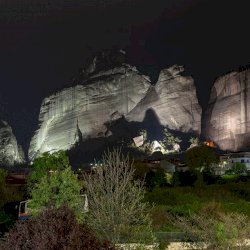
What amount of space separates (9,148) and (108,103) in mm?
26116

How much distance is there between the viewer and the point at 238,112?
3834 inches

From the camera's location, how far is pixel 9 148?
126 metres

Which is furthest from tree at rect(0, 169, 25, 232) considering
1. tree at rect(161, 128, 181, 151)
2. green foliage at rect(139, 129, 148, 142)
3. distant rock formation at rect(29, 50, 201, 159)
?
distant rock formation at rect(29, 50, 201, 159)

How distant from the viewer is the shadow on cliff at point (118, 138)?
109 meters

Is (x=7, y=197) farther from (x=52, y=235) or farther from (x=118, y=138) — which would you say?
(x=118, y=138)

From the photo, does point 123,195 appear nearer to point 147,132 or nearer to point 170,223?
point 170,223

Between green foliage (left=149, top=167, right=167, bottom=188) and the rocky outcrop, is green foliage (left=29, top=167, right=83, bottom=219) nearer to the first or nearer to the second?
green foliage (left=149, top=167, right=167, bottom=188)

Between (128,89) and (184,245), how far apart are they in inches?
4144

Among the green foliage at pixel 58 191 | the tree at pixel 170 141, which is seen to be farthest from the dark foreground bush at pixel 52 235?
the tree at pixel 170 141

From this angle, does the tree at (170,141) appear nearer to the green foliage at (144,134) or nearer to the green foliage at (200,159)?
the green foliage at (144,134)

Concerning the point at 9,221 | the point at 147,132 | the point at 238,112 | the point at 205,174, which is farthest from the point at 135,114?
the point at 9,221

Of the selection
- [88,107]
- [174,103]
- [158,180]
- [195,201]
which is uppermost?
[88,107]

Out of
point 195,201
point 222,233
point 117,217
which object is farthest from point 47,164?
point 222,233

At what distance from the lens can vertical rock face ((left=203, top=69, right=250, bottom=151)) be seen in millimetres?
93750
